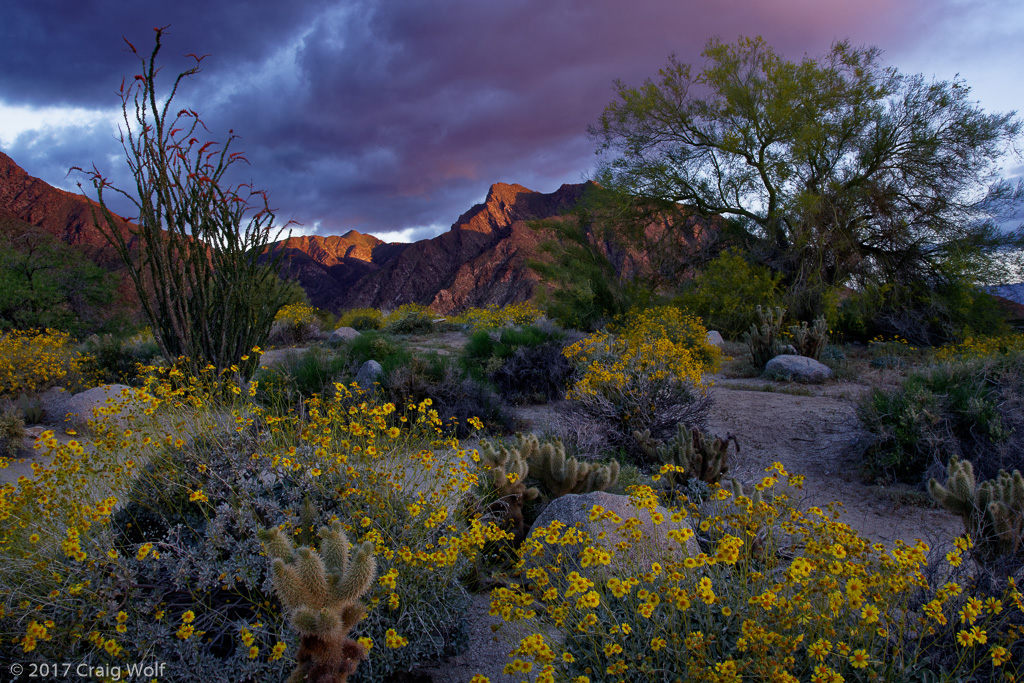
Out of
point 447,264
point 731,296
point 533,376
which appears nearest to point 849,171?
Answer: point 731,296

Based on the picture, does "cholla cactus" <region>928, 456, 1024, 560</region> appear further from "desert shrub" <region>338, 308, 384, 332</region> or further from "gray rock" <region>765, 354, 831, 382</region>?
"desert shrub" <region>338, 308, 384, 332</region>

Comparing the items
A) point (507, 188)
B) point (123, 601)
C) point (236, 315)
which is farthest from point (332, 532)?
point (507, 188)

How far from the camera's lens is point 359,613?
5.53ft

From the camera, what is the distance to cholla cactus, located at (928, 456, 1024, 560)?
262cm

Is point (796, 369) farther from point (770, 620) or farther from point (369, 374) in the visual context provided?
point (770, 620)

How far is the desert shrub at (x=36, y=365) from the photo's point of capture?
7.64m

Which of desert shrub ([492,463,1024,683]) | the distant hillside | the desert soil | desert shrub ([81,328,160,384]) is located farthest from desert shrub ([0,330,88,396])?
the distant hillside

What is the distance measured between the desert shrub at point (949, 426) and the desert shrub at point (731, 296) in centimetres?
917

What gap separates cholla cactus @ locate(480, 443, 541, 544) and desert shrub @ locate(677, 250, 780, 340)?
39.1ft

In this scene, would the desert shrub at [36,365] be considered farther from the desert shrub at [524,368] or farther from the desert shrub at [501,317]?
the desert shrub at [501,317]

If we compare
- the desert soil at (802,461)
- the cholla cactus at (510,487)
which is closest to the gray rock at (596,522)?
the cholla cactus at (510,487)

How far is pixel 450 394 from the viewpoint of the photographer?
657cm

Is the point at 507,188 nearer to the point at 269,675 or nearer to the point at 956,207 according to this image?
the point at 956,207

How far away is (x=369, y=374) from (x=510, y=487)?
184 inches
